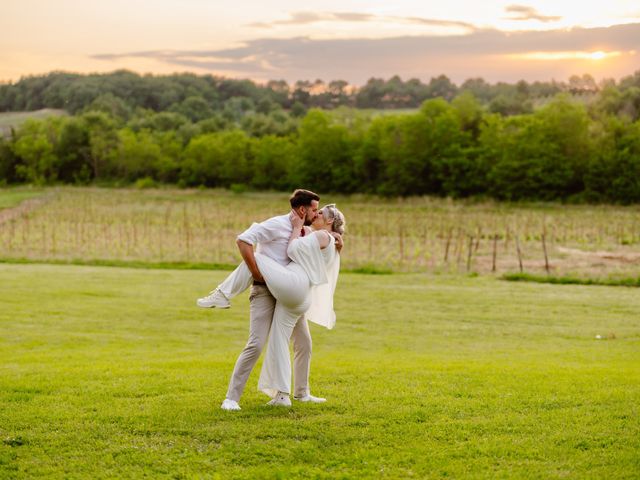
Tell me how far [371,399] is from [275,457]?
2.38 meters

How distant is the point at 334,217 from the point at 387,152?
249 ft

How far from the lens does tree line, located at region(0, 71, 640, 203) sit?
243ft

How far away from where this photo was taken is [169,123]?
12506cm

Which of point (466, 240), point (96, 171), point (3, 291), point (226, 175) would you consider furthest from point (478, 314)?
point (96, 171)

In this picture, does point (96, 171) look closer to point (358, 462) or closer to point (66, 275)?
point (66, 275)

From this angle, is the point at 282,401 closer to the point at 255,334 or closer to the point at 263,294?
the point at 255,334

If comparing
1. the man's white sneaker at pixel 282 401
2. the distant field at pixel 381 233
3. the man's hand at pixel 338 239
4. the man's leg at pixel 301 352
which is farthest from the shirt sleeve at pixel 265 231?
the distant field at pixel 381 233

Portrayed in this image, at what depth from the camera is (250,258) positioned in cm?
833

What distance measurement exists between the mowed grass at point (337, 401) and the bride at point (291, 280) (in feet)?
1.44

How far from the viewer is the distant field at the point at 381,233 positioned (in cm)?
3097

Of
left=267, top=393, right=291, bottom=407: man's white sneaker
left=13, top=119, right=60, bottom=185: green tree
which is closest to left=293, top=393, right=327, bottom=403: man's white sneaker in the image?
left=267, top=393, right=291, bottom=407: man's white sneaker

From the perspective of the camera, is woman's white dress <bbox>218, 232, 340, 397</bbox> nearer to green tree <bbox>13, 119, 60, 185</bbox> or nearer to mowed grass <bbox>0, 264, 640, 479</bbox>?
mowed grass <bbox>0, 264, 640, 479</bbox>

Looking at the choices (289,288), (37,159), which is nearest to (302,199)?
(289,288)

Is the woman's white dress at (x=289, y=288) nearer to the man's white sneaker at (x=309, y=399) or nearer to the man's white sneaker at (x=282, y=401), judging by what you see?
the man's white sneaker at (x=282, y=401)
